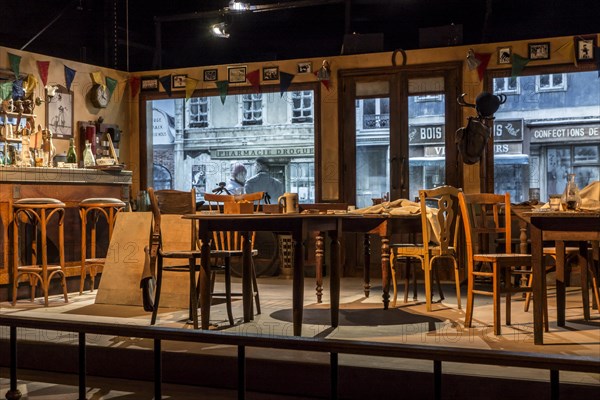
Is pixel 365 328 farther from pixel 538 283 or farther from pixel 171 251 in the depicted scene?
pixel 171 251

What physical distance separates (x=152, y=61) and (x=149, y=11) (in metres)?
0.75

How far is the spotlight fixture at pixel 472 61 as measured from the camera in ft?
25.6

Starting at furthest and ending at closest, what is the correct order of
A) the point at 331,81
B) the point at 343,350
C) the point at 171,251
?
the point at 331,81 < the point at 171,251 < the point at 343,350

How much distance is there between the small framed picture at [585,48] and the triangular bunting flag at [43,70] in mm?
5665

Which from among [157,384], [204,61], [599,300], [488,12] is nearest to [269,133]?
[204,61]

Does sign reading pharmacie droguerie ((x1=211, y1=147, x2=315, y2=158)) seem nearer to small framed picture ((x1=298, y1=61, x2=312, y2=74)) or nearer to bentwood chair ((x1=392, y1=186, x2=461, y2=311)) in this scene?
small framed picture ((x1=298, y1=61, x2=312, y2=74))

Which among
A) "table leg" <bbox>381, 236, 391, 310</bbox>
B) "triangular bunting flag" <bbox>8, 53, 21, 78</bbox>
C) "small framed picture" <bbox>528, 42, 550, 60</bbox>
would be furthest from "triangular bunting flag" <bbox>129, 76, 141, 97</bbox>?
"table leg" <bbox>381, 236, 391, 310</bbox>

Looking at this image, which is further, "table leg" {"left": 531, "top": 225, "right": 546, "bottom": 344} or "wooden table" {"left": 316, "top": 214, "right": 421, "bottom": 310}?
"wooden table" {"left": 316, "top": 214, "right": 421, "bottom": 310}

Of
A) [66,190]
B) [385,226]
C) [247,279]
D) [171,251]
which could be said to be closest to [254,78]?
[66,190]

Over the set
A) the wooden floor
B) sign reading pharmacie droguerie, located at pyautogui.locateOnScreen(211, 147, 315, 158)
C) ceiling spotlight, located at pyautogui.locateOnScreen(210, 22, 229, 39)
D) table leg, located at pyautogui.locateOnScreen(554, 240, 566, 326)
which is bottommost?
the wooden floor

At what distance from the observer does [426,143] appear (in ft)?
26.5

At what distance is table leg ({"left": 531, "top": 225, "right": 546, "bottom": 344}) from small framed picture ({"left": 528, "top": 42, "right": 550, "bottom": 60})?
4.22m

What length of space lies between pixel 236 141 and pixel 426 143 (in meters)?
7.40

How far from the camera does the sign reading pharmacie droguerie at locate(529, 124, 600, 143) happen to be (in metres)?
12.6
